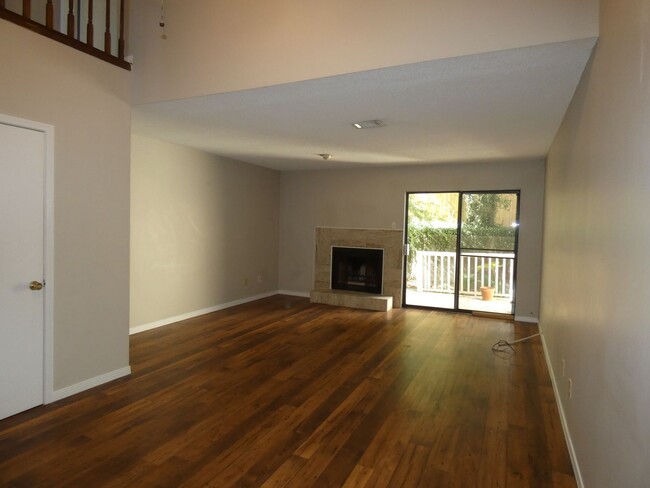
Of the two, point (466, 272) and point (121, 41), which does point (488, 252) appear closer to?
point (466, 272)

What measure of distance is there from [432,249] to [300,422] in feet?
→ 14.9

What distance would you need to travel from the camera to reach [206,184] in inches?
230

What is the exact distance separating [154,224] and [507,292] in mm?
5207

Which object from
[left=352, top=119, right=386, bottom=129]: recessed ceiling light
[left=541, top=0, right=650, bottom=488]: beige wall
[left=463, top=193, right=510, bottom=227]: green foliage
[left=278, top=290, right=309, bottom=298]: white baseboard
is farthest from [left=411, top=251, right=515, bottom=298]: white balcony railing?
[left=541, top=0, right=650, bottom=488]: beige wall

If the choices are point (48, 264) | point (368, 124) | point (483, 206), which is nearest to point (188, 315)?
point (48, 264)

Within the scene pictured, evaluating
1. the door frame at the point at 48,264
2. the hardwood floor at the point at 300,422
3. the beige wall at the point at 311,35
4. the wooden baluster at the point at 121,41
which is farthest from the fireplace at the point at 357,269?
the door frame at the point at 48,264

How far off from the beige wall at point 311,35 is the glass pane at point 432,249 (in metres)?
4.20

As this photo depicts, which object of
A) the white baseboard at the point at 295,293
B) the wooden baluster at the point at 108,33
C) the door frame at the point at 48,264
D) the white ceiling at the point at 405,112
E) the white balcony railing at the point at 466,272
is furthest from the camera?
the white baseboard at the point at 295,293

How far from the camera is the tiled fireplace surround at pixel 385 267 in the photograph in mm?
6582

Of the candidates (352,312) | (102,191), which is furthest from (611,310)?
(352,312)

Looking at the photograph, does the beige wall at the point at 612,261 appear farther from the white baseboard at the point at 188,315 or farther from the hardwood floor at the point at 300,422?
the white baseboard at the point at 188,315

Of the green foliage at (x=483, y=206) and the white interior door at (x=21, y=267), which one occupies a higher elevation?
the green foliage at (x=483, y=206)

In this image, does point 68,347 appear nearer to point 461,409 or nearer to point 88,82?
point 88,82

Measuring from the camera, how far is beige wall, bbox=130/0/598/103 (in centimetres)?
220
